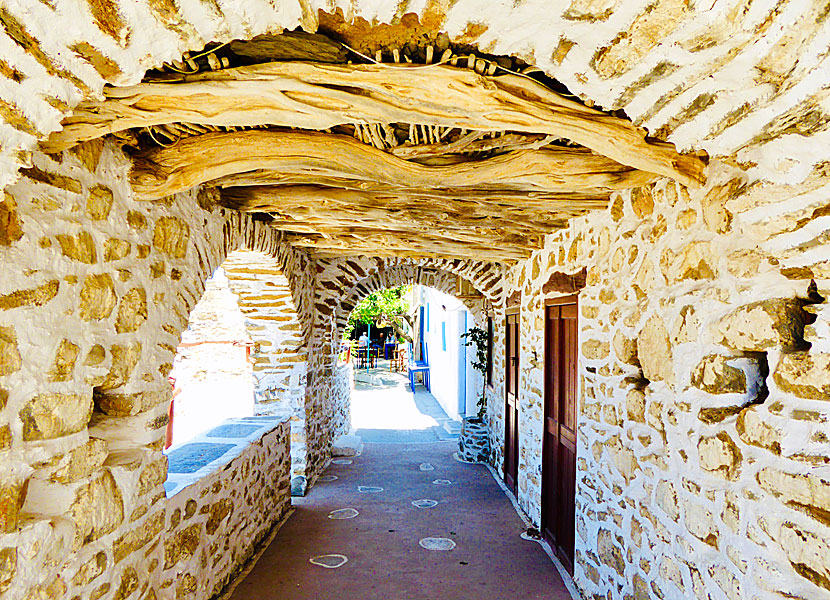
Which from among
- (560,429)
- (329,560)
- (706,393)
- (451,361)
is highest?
(706,393)

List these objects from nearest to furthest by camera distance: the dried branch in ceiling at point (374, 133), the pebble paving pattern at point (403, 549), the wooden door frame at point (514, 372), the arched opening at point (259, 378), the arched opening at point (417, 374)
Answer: the dried branch in ceiling at point (374, 133) < the pebble paving pattern at point (403, 549) < the arched opening at point (259, 378) < the wooden door frame at point (514, 372) < the arched opening at point (417, 374)

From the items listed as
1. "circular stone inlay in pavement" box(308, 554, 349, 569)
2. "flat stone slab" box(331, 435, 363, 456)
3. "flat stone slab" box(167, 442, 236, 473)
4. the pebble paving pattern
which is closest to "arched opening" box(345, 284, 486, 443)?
"flat stone slab" box(331, 435, 363, 456)

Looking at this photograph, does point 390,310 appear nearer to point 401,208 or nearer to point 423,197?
point 401,208

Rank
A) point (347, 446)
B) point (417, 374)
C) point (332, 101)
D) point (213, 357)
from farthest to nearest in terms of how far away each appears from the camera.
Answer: point (417, 374) < point (213, 357) < point (347, 446) < point (332, 101)

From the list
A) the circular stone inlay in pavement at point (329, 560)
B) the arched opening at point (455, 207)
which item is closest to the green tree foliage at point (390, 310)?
the circular stone inlay in pavement at point (329, 560)

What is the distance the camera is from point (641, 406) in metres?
2.47

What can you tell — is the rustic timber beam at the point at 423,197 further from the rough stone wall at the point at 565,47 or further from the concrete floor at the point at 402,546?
the concrete floor at the point at 402,546

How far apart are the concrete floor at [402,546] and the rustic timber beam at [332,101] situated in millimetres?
2886

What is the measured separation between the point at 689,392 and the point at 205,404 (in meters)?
8.78

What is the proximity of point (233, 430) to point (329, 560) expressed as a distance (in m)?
1.27

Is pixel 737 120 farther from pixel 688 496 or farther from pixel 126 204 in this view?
pixel 126 204

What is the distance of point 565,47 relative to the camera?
1135mm

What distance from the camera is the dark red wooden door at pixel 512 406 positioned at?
17.2 ft

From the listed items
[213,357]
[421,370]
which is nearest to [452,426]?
[213,357]
